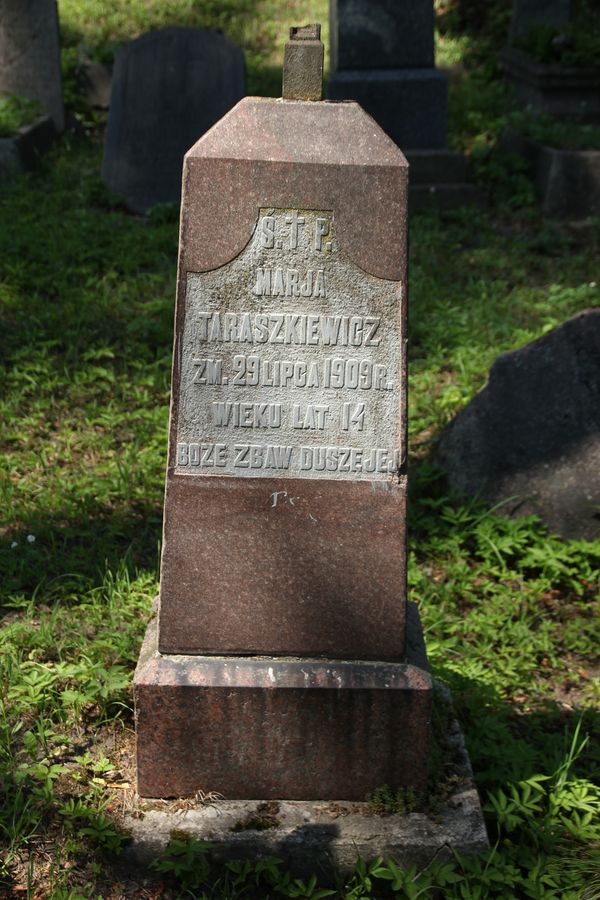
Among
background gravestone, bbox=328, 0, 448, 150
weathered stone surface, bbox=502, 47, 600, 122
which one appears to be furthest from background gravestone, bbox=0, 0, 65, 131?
weathered stone surface, bbox=502, 47, 600, 122

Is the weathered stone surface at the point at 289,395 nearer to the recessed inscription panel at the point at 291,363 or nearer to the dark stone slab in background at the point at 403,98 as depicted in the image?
the recessed inscription panel at the point at 291,363

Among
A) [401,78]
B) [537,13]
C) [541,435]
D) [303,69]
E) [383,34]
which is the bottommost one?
[541,435]

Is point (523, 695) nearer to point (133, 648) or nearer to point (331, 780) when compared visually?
point (331, 780)

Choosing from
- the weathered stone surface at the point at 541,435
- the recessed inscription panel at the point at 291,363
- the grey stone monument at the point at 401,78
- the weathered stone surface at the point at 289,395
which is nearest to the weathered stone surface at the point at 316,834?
the weathered stone surface at the point at 289,395

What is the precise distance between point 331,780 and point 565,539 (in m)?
1.69

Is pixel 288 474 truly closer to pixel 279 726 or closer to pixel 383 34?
pixel 279 726

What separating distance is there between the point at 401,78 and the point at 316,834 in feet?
21.1

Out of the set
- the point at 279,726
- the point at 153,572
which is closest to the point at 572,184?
the point at 153,572

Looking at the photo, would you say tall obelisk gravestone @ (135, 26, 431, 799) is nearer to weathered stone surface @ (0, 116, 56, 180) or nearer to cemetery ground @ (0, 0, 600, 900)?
cemetery ground @ (0, 0, 600, 900)

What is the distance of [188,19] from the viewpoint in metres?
11.6

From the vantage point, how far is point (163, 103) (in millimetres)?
7707

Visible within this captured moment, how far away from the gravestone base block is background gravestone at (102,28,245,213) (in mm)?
5505

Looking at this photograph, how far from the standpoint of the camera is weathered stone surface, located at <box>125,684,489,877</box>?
8.32 ft

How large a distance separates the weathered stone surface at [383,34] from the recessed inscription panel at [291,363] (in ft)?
19.7
